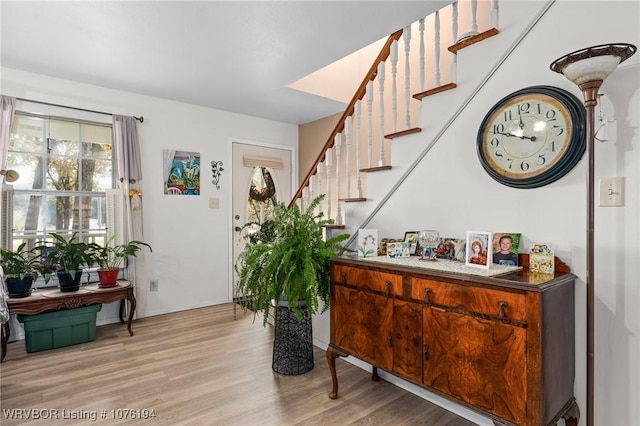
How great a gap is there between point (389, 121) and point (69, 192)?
337 cm

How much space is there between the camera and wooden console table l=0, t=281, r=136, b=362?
280 cm

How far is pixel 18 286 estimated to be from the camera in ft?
9.41

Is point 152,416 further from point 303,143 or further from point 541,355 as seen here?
point 303,143

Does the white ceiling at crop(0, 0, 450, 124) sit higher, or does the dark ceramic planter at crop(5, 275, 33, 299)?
the white ceiling at crop(0, 0, 450, 124)

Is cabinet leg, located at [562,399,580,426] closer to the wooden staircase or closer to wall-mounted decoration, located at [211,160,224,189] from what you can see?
the wooden staircase

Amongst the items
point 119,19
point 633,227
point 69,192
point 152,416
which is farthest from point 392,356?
point 69,192

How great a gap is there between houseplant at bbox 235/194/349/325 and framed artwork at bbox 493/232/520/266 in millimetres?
982

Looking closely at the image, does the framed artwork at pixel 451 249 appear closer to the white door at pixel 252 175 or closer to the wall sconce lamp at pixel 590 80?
the wall sconce lamp at pixel 590 80

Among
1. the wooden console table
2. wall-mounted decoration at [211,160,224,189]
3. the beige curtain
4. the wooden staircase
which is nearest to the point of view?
the wooden staircase

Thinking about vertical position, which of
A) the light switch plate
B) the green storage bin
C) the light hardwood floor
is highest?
the light switch plate

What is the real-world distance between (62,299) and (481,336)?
10.9 feet

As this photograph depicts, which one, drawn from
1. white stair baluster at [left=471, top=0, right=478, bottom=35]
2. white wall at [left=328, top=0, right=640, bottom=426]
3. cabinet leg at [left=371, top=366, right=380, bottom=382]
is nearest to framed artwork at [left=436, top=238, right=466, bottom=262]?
white wall at [left=328, top=0, right=640, bottom=426]

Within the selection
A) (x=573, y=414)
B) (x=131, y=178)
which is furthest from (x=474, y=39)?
(x=131, y=178)

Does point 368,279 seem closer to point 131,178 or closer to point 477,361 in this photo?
point 477,361
